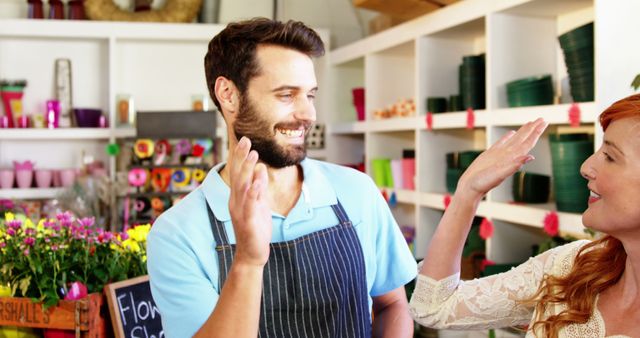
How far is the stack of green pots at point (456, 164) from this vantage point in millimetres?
4000

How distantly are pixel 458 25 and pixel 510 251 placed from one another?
116cm

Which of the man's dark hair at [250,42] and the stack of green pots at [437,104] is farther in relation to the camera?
the stack of green pots at [437,104]

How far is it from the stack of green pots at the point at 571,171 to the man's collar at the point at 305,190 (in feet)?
5.03

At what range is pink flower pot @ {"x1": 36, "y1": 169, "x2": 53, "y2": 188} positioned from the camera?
17.8ft

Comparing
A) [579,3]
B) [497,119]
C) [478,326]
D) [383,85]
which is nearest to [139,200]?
[383,85]

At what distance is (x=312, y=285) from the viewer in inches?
70.7

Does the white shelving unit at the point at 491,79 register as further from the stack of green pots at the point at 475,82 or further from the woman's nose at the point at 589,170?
the woman's nose at the point at 589,170

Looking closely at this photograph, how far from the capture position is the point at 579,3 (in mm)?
3484

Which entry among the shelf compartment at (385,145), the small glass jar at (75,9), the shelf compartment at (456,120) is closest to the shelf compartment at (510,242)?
the shelf compartment at (456,120)

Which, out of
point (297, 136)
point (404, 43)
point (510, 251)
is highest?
point (404, 43)

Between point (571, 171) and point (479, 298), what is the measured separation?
1.78 meters

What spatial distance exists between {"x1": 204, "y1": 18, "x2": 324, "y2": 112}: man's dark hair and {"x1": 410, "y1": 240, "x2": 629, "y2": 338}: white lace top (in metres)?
0.62

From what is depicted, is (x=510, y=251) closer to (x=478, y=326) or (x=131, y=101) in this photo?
(x=478, y=326)

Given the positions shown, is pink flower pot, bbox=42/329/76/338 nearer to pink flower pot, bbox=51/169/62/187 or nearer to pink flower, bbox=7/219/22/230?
pink flower, bbox=7/219/22/230
